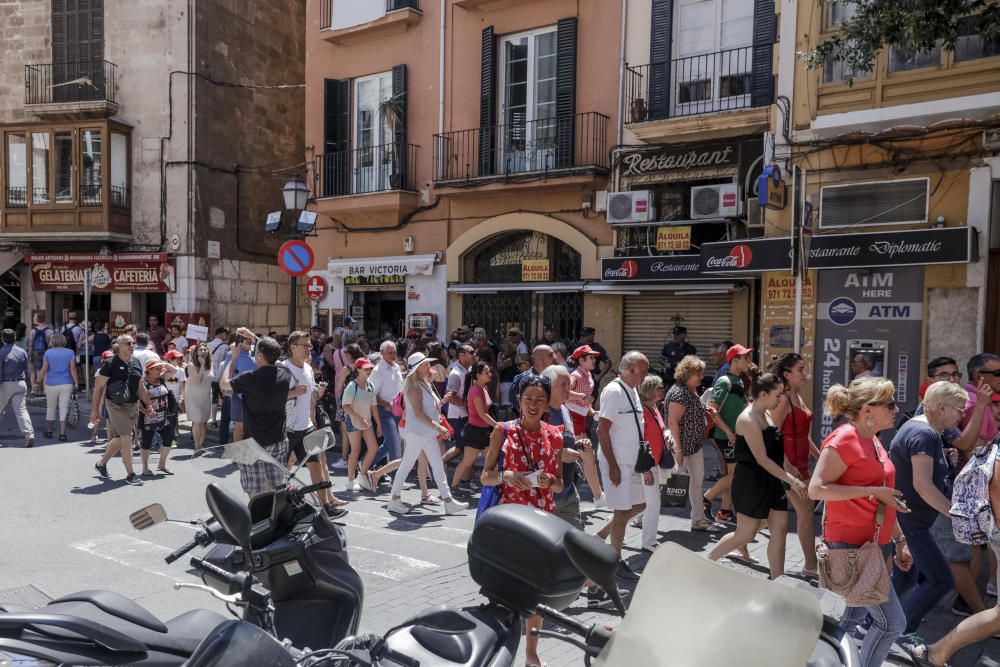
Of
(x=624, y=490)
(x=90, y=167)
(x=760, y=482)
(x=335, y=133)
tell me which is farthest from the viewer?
(x=90, y=167)

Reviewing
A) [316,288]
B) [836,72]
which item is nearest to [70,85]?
[316,288]

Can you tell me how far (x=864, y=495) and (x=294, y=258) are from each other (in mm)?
9612

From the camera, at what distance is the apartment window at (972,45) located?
10172 millimetres

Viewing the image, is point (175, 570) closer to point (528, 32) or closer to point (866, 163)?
point (866, 163)

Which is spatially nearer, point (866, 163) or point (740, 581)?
point (740, 581)

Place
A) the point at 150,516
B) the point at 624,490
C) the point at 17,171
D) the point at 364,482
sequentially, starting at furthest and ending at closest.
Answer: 1. the point at 17,171
2. the point at 364,482
3. the point at 624,490
4. the point at 150,516

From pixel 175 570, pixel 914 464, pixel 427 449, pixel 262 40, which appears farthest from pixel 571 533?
pixel 262 40

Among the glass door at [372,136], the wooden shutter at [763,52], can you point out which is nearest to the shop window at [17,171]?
the glass door at [372,136]

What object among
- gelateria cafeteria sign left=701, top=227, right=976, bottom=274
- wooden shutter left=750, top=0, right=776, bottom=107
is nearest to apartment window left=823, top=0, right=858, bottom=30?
wooden shutter left=750, top=0, right=776, bottom=107

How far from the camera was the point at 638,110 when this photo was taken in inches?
538

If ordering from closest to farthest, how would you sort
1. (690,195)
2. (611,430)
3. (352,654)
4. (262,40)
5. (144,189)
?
(352,654) < (611,430) < (690,195) < (144,189) < (262,40)

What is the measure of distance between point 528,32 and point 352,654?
15.1 metres

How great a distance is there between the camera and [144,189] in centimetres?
2088

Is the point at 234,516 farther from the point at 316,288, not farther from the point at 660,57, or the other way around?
the point at 316,288
